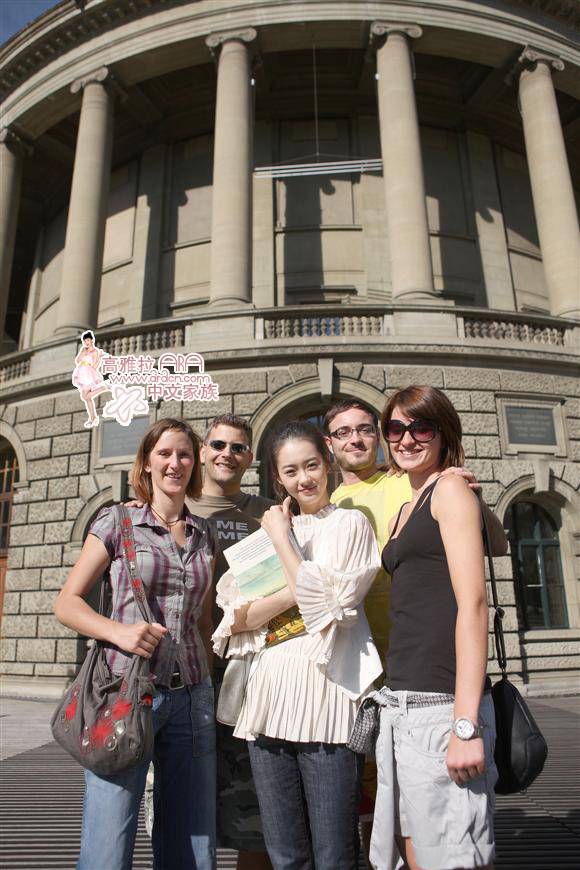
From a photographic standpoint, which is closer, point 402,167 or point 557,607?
point 557,607

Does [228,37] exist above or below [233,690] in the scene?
above

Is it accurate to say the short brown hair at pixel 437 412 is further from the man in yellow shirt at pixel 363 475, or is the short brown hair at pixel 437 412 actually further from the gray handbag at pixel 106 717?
the gray handbag at pixel 106 717

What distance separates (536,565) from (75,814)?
1019cm

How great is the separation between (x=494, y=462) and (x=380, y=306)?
4.02m

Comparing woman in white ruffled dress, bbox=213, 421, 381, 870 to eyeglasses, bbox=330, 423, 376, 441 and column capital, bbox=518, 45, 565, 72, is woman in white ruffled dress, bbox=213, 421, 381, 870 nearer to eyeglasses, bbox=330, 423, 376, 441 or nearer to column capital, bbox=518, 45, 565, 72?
eyeglasses, bbox=330, 423, 376, 441

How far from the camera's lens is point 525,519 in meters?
12.4

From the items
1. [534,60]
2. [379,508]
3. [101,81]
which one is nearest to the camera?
[379,508]

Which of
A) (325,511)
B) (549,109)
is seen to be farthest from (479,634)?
(549,109)

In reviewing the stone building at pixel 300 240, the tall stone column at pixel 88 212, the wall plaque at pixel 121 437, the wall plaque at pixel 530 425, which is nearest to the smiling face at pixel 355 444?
the stone building at pixel 300 240

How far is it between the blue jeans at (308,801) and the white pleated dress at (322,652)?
0.26 feet

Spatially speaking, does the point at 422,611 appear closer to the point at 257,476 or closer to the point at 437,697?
the point at 437,697

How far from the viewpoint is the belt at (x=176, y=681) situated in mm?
2350

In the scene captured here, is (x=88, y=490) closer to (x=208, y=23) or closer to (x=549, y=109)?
(x=208, y=23)

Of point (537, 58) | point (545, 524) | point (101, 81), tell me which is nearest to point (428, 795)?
point (545, 524)
